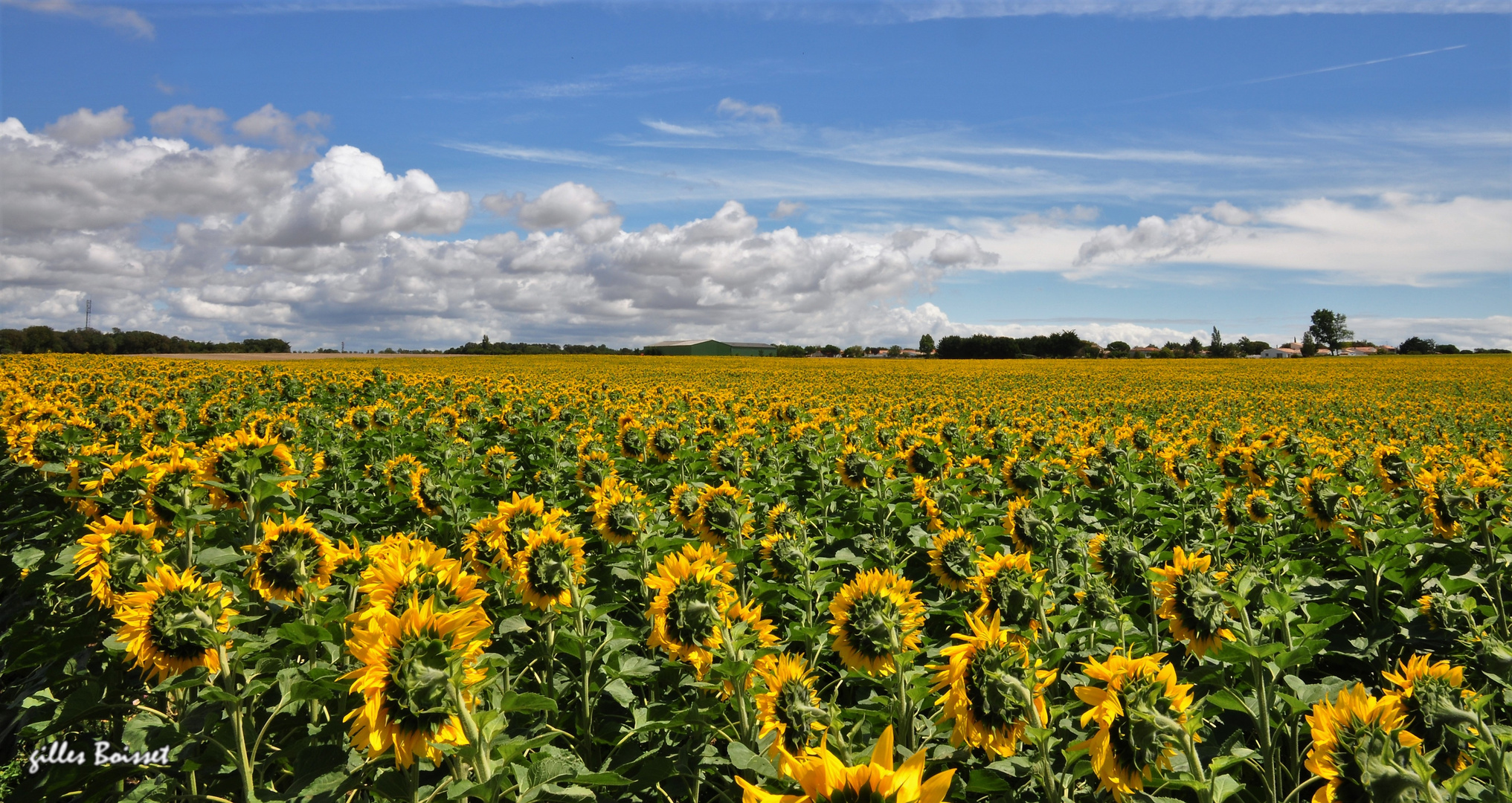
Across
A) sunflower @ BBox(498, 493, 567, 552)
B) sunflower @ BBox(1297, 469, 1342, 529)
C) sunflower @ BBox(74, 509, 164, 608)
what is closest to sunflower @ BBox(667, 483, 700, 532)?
sunflower @ BBox(498, 493, 567, 552)

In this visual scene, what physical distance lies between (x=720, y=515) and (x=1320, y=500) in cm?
491

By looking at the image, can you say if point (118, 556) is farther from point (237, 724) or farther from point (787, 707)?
point (787, 707)

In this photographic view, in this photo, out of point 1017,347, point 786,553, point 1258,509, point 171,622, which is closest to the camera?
point 171,622

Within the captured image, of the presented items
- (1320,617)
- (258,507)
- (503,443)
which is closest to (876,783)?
Result: (1320,617)

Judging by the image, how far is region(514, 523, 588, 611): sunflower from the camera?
3.45 metres

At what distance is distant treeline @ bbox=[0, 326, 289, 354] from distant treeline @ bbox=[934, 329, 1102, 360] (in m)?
76.0

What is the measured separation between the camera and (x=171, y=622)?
2.80 metres

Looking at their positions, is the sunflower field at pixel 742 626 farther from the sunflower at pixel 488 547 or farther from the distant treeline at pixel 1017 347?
the distant treeline at pixel 1017 347

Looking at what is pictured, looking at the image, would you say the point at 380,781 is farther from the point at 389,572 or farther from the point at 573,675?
the point at 573,675

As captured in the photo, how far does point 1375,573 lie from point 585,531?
6.07 metres

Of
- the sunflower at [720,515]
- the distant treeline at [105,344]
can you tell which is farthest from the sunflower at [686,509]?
the distant treeline at [105,344]

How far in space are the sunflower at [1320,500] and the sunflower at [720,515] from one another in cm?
463

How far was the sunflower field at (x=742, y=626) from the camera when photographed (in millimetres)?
2193

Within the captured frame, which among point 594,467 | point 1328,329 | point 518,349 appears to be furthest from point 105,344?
point 1328,329
